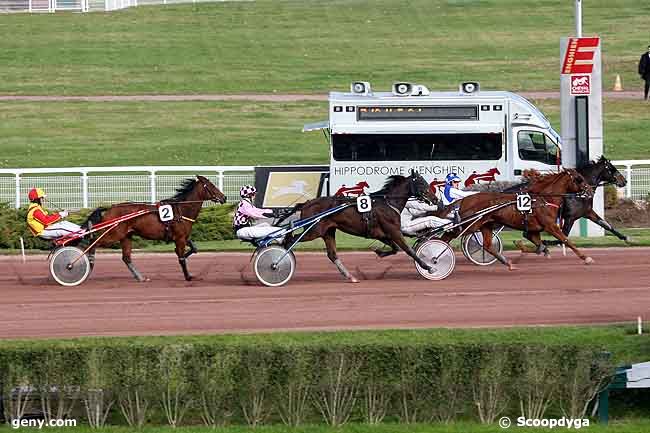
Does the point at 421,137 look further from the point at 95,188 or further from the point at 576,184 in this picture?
the point at 95,188

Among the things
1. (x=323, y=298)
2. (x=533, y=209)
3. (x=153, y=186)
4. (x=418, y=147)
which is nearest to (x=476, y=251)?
(x=533, y=209)

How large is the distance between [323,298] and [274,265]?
1.09m

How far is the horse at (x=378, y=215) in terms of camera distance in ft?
57.1

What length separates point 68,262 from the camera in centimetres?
1792

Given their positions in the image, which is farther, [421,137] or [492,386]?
[421,137]

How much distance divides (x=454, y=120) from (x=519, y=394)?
12879mm

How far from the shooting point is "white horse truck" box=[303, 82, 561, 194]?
23.6m

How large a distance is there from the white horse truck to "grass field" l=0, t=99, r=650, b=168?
851cm

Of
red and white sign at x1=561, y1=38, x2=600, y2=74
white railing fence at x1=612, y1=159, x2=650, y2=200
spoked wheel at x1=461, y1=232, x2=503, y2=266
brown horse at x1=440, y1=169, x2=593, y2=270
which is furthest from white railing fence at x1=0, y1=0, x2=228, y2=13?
brown horse at x1=440, y1=169, x2=593, y2=270

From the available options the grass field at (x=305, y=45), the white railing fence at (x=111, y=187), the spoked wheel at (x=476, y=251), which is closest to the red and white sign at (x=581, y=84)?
the white railing fence at (x=111, y=187)

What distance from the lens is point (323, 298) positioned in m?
16.7

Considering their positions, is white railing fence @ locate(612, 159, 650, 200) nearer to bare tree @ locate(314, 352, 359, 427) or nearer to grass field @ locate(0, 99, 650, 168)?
grass field @ locate(0, 99, 650, 168)

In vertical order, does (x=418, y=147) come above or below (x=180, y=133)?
below

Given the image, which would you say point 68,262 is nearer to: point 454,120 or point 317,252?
point 317,252
